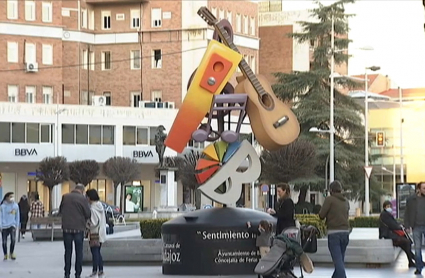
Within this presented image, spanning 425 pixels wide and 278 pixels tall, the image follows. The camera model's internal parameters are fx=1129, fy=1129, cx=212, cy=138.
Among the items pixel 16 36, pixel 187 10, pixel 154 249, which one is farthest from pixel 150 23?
pixel 154 249

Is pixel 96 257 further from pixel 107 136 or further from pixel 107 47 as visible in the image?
pixel 107 47

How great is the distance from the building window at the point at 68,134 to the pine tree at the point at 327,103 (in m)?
17.6

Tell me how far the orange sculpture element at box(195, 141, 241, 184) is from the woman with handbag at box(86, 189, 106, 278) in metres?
2.87

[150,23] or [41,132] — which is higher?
[150,23]

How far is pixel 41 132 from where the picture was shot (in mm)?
78875

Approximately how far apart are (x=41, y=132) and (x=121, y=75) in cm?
1517

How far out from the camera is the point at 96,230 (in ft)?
69.5

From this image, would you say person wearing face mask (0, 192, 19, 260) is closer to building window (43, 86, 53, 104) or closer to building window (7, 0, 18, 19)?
building window (7, 0, 18, 19)

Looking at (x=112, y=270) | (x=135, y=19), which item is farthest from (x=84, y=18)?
(x=112, y=270)

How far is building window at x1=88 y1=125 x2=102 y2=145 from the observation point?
267ft

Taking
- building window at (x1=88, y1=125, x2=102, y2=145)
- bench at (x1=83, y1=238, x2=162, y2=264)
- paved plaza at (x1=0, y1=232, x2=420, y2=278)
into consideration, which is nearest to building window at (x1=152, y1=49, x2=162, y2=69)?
building window at (x1=88, y1=125, x2=102, y2=145)

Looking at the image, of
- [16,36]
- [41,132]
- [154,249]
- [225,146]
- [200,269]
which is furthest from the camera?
[16,36]

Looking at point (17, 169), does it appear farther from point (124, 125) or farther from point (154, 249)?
point (154, 249)

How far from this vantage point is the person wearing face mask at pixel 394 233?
25.2 meters
